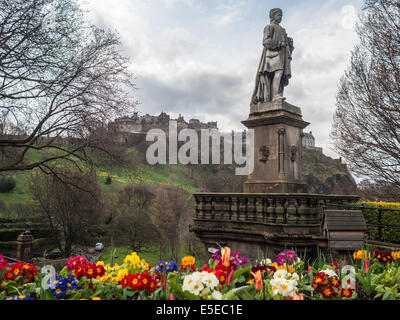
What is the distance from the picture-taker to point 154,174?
61688 mm

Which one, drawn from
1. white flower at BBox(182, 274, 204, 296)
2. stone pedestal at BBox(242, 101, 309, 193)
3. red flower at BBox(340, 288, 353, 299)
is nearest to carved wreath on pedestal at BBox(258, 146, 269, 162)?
stone pedestal at BBox(242, 101, 309, 193)

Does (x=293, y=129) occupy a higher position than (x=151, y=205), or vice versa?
(x=293, y=129)

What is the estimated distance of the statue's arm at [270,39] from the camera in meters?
12.3

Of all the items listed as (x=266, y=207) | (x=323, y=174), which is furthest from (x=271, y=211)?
(x=323, y=174)

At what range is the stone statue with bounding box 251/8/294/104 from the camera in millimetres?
12312

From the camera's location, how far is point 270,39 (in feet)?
40.6

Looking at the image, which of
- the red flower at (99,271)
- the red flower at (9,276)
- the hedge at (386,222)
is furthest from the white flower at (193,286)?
the hedge at (386,222)

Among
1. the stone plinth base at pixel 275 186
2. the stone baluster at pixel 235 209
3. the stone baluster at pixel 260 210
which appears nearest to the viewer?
the stone baluster at pixel 260 210

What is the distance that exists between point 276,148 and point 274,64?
11.7ft

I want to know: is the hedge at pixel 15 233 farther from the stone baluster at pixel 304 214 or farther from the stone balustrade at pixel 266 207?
the stone baluster at pixel 304 214

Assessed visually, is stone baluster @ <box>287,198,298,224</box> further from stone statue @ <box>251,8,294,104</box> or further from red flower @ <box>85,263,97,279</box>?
red flower @ <box>85,263,97,279</box>

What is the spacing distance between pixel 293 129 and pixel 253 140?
158cm
